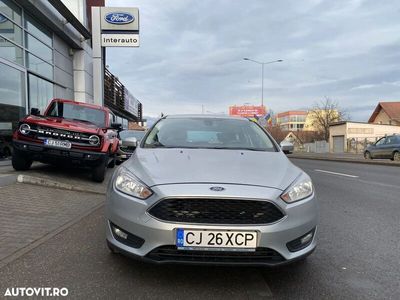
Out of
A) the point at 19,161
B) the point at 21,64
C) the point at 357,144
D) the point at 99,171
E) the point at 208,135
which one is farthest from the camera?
the point at 357,144

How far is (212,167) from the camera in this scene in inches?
139

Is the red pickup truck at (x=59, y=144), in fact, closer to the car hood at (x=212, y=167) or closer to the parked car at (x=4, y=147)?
the parked car at (x=4, y=147)

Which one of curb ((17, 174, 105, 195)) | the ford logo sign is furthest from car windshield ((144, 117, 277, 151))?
the ford logo sign

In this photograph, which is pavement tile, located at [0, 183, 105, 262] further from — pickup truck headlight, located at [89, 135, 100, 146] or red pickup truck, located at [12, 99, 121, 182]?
pickup truck headlight, located at [89, 135, 100, 146]

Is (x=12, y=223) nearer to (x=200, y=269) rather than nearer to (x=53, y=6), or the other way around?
(x=200, y=269)

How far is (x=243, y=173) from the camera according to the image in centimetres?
343

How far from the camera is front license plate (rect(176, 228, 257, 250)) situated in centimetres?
297

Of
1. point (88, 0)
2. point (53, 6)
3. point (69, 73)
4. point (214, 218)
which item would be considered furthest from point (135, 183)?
point (88, 0)

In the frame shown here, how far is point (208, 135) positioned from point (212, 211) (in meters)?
1.76

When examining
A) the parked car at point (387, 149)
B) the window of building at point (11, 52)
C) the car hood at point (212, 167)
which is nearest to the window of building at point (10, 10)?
the window of building at point (11, 52)

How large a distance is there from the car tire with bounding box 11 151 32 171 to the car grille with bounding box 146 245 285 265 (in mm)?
6256

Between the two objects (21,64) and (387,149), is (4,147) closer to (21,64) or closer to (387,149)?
(21,64)

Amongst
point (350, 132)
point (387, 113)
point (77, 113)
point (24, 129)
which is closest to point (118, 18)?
point (77, 113)

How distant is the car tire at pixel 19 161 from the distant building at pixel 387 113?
191ft
